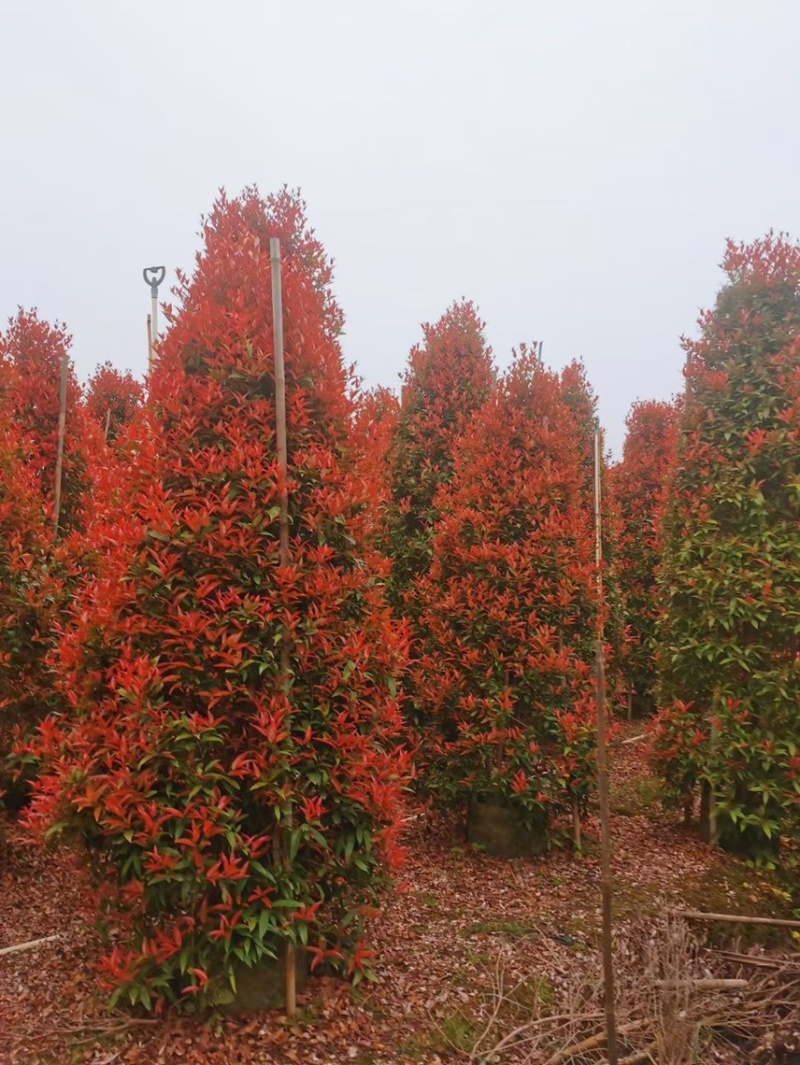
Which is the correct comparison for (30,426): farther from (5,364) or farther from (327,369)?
(327,369)

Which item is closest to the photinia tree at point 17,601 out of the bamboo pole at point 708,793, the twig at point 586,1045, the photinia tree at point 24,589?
the photinia tree at point 24,589

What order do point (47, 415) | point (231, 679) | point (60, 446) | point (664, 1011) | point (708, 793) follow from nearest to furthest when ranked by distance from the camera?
point (231, 679) → point (664, 1011) → point (708, 793) → point (60, 446) → point (47, 415)

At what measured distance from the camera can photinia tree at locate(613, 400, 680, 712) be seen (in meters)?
11.3

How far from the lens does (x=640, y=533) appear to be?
12.0 meters

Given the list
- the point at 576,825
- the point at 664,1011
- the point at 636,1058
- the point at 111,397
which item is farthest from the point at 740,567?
the point at 111,397

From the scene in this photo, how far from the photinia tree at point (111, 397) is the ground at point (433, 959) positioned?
6.87 meters

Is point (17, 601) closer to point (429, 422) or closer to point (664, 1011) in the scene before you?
point (664, 1011)

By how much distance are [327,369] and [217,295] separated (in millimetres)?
674

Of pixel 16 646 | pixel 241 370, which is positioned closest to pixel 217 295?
pixel 241 370

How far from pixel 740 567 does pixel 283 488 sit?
3759 mm

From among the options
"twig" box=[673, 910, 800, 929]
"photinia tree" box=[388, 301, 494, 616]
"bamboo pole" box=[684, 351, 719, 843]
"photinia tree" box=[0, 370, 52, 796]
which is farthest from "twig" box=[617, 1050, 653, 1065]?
"photinia tree" box=[388, 301, 494, 616]

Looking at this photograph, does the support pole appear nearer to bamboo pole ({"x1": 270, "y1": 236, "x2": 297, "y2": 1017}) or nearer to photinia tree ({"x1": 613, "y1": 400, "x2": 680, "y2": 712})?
bamboo pole ({"x1": 270, "y1": 236, "x2": 297, "y2": 1017})

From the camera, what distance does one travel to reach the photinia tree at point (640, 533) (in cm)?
1133

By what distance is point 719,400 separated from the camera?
5.95 m
